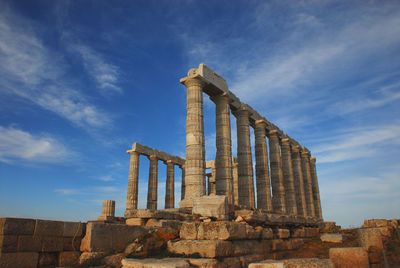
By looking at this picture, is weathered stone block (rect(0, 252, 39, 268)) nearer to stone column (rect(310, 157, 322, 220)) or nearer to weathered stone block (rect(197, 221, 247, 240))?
weathered stone block (rect(197, 221, 247, 240))

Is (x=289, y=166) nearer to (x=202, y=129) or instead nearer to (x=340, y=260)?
(x=202, y=129)

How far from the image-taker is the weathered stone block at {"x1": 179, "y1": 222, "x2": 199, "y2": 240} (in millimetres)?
7758

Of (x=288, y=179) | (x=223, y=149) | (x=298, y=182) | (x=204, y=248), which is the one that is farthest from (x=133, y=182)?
(x=204, y=248)

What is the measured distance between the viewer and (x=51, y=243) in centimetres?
805

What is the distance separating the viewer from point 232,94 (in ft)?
76.7

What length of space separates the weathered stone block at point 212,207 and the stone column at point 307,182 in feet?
88.9

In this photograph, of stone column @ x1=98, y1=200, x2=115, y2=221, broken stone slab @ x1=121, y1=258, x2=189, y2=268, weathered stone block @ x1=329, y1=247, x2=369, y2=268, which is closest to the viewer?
broken stone slab @ x1=121, y1=258, x2=189, y2=268

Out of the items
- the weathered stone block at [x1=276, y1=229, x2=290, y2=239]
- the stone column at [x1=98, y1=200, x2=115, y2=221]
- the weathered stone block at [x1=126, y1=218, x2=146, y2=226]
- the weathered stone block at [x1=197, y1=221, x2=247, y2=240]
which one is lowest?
the weathered stone block at [x1=276, y1=229, x2=290, y2=239]

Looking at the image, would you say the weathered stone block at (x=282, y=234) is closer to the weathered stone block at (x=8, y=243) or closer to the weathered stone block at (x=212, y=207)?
the weathered stone block at (x=212, y=207)

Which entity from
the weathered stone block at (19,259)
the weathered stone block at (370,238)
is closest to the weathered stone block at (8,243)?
the weathered stone block at (19,259)

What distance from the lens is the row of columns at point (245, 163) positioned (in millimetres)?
18328

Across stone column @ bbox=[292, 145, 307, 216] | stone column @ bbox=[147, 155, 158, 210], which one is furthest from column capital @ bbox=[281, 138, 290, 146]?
stone column @ bbox=[147, 155, 158, 210]

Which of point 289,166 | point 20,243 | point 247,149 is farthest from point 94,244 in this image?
point 289,166

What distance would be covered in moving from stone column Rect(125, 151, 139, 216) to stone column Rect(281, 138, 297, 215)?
15058 millimetres
